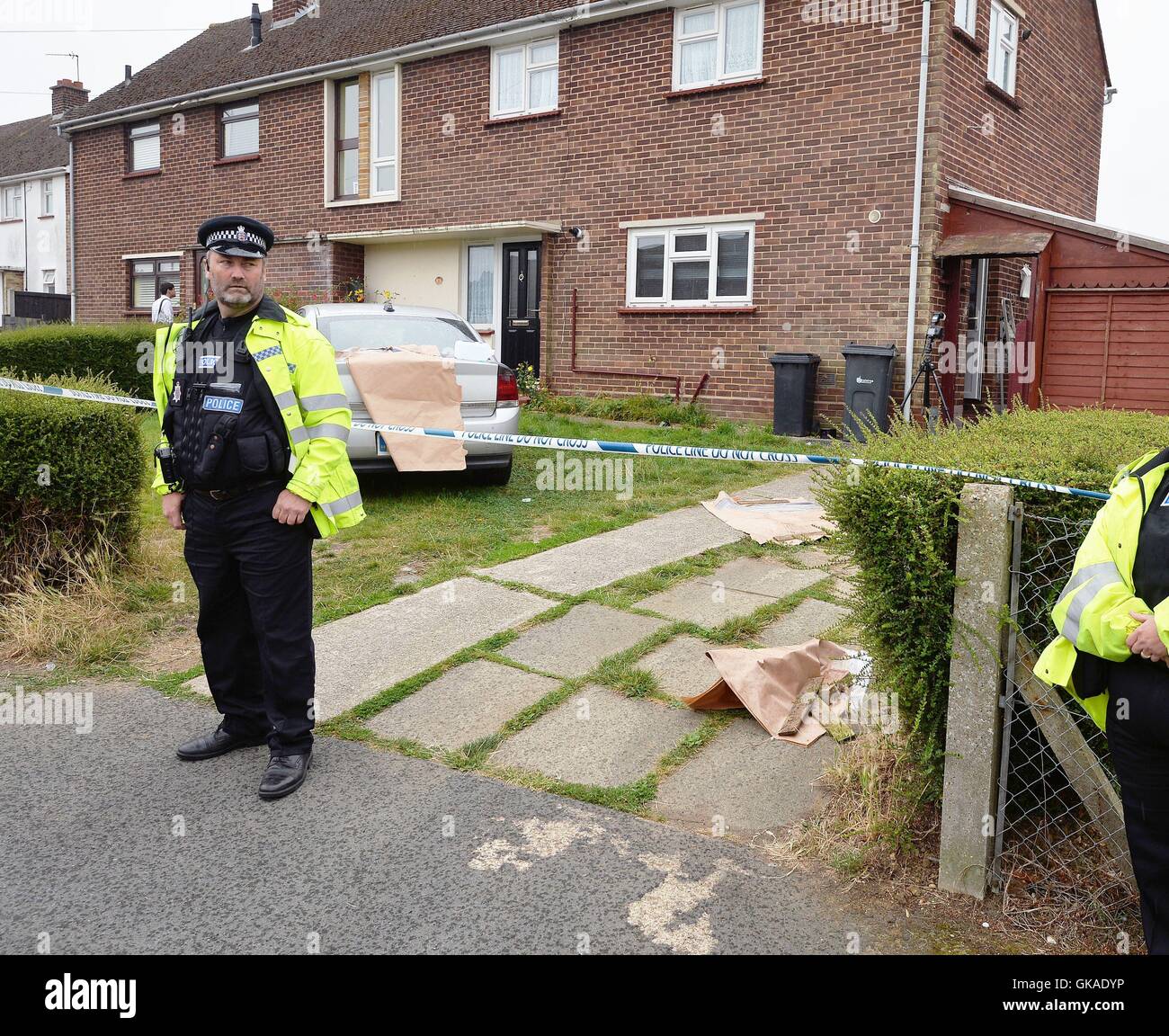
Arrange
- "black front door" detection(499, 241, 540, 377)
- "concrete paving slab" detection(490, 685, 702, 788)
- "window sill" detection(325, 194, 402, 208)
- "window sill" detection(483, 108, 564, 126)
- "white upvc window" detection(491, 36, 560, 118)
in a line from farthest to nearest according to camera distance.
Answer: "window sill" detection(325, 194, 402, 208) → "black front door" detection(499, 241, 540, 377) → "white upvc window" detection(491, 36, 560, 118) → "window sill" detection(483, 108, 564, 126) → "concrete paving slab" detection(490, 685, 702, 788)

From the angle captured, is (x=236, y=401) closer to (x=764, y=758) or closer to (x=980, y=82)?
(x=764, y=758)

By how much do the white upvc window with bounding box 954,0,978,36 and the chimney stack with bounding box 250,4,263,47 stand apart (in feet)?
49.3

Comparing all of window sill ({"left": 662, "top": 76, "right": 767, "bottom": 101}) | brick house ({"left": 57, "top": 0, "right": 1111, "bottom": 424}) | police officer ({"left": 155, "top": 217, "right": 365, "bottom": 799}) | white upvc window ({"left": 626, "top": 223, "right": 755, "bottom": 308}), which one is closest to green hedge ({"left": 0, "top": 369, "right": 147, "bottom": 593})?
police officer ({"left": 155, "top": 217, "right": 365, "bottom": 799})

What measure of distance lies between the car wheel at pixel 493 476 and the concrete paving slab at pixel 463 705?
3864mm

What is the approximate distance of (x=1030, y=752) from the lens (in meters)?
3.45

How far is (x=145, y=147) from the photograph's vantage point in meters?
22.5

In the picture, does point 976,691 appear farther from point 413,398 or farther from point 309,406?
point 413,398

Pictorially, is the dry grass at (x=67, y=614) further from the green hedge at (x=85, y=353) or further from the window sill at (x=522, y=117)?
the window sill at (x=522, y=117)

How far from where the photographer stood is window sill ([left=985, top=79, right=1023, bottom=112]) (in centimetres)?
1363

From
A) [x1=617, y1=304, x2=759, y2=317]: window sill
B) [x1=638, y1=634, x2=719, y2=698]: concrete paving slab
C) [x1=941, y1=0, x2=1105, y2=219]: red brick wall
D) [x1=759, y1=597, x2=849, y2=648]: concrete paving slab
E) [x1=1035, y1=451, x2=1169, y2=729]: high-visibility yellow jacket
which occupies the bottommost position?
[x1=638, y1=634, x2=719, y2=698]: concrete paving slab

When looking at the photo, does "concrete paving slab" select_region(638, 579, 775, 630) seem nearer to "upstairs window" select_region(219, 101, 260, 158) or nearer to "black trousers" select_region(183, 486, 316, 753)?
"black trousers" select_region(183, 486, 316, 753)

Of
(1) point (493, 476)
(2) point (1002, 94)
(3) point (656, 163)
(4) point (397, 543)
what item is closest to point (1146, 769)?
(4) point (397, 543)

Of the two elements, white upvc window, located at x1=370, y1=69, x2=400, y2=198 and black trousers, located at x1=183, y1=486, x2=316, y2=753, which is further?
white upvc window, located at x1=370, y1=69, x2=400, y2=198
